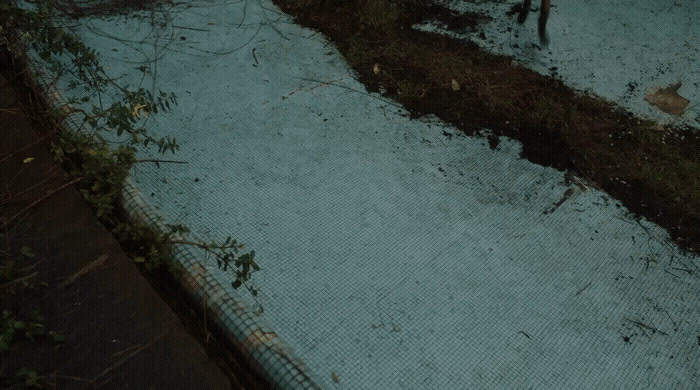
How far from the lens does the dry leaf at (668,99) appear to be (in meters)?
2.52

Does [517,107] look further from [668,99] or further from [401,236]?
[401,236]

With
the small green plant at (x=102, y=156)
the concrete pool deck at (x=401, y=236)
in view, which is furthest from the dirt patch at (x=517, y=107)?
the small green plant at (x=102, y=156)

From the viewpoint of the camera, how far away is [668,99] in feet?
8.43

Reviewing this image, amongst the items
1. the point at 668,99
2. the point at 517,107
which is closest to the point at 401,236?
the point at 517,107

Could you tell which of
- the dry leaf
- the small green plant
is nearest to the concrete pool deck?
the dry leaf

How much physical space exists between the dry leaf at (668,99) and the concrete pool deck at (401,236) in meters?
0.06

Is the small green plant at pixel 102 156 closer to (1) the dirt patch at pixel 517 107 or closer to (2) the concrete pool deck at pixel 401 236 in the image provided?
(2) the concrete pool deck at pixel 401 236

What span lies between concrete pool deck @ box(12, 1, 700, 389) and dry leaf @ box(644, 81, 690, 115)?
6cm

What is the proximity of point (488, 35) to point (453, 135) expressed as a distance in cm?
88

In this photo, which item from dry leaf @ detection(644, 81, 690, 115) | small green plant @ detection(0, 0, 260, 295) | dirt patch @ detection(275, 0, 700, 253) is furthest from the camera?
dry leaf @ detection(644, 81, 690, 115)

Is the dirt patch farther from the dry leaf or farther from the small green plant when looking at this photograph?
the small green plant

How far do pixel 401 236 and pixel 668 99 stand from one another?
5.41ft

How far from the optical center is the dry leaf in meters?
2.52

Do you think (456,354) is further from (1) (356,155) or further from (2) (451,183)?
(1) (356,155)
